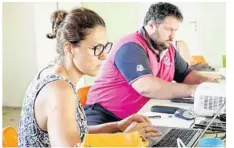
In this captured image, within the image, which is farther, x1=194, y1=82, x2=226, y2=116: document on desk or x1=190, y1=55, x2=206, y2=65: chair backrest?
x1=190, y1=55, x2=206, y2=65: chair backrest

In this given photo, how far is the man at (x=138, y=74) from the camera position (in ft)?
6.11

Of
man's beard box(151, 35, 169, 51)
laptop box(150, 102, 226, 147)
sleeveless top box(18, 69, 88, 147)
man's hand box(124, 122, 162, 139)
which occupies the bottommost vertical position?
laptop box(150, 102, 226, 147)

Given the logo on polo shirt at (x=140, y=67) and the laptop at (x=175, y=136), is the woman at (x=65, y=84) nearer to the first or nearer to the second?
the laptop at (x=175, y=136)

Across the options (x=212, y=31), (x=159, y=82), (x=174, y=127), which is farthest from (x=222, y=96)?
(x=212, y=31)

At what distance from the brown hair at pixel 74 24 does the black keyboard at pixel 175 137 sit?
451 mm

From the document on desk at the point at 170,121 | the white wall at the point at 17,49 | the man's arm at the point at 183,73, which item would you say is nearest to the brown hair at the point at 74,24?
the document on desk at the point at 170,121

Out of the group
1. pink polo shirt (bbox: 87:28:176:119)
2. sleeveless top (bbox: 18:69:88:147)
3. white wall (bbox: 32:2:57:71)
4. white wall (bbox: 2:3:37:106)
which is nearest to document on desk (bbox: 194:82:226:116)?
pink polo shirt (bbox: 87:28:176:119)

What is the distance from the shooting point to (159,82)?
186 centimetres

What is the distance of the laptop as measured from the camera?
3.88 ft

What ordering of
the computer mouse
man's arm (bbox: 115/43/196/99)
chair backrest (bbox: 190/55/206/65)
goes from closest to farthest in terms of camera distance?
1. the computer mouse
2. man's arm (bbox: 115/43/196/99)
3. chair backrest (bbox: 190/55/206/65)

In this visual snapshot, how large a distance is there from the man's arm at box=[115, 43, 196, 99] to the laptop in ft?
1.56

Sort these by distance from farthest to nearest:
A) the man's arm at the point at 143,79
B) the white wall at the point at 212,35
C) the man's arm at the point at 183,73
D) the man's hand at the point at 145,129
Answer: the white wall at the point at 212,35
the man's arm at the point at 183,73
the man's arm at the point at 143,79
the man's hand at the point at 145,129

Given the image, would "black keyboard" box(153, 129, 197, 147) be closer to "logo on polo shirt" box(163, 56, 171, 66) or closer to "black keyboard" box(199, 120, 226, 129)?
"black keyboard" box(199, 120, 226, 129)

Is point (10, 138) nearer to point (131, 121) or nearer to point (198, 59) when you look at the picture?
point (131, 121)
